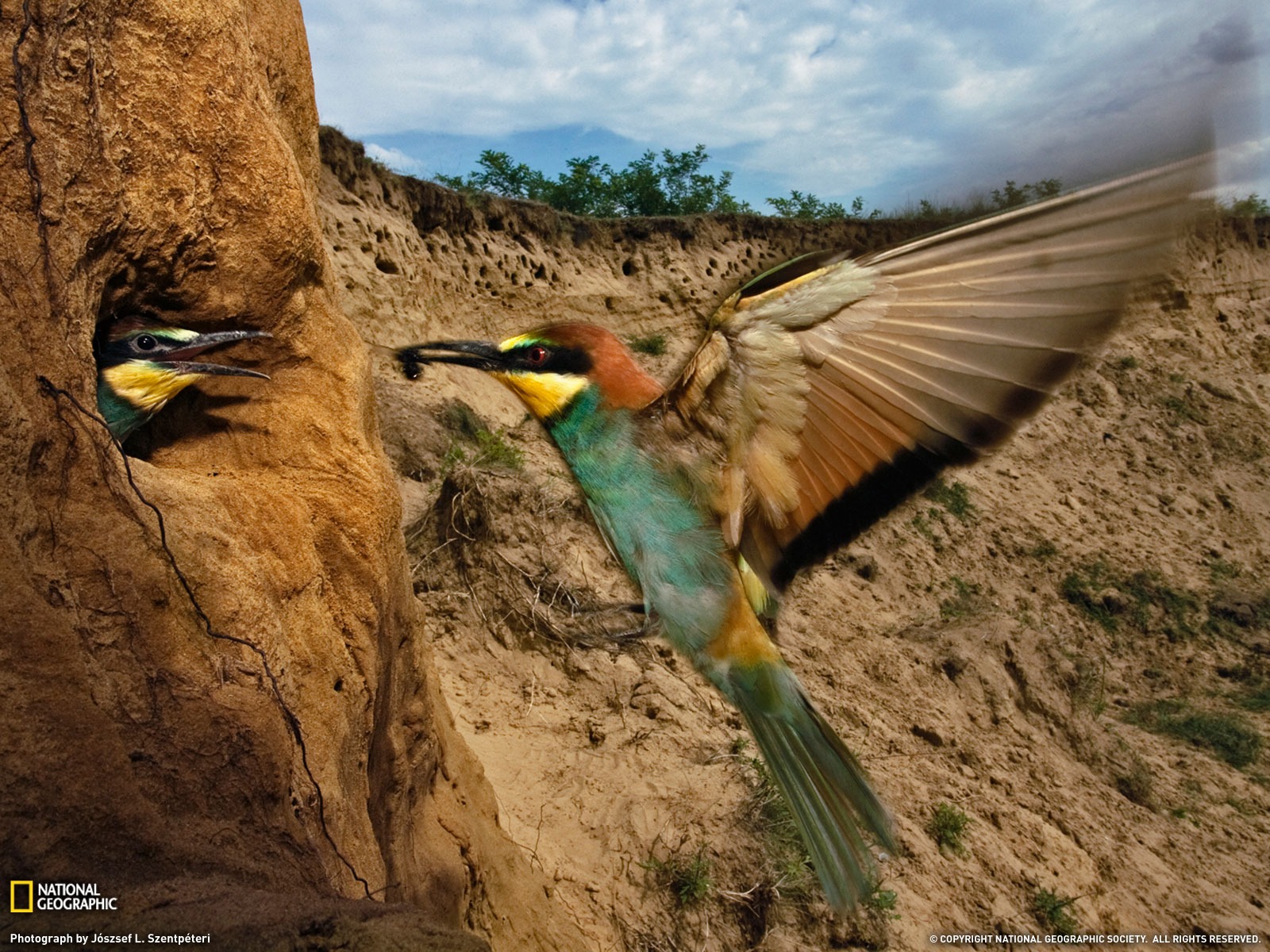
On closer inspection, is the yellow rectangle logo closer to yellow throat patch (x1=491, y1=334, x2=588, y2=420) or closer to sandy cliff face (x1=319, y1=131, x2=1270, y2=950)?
yellow throat patch (x1=491, y1=334, x2=588, y2=420)

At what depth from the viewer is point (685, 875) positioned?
3.97 meters

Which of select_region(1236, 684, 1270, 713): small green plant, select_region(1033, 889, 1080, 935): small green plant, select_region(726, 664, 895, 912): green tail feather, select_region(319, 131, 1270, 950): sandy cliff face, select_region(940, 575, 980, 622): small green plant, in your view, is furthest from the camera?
select_region(940, 575, 980, 622): small green plant

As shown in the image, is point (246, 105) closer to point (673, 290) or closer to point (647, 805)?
point (647, 805)

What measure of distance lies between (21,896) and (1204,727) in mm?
8170

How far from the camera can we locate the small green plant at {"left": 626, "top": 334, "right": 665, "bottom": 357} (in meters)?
11.9

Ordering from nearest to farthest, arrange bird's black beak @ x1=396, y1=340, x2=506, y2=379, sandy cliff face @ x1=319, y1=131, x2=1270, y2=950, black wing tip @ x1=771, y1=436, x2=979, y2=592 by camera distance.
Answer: black wing tip @ x1=771, y1=436, x2=979, y2=592
bird's black beak @ x1=396, y1=340, x2=506, y2=379
sandy cliff face @ x1=319, y1=131, x2=1270, y2=950

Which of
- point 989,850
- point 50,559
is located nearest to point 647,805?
point 989,850

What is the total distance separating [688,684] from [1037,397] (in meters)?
3.62

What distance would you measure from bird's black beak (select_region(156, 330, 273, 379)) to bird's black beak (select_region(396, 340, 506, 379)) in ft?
1.51

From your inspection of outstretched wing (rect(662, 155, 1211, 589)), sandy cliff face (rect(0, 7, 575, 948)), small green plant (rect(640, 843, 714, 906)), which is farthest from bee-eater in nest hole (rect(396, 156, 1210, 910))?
small green plant (rect(640, 843, 714, 906))

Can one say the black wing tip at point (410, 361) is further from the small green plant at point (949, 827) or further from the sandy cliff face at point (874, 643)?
the small green plant at point (949, 827)

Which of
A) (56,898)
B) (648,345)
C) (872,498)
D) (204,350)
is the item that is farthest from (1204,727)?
(56,898)

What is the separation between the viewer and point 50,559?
4.57ft

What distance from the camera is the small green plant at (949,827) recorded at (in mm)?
5016
